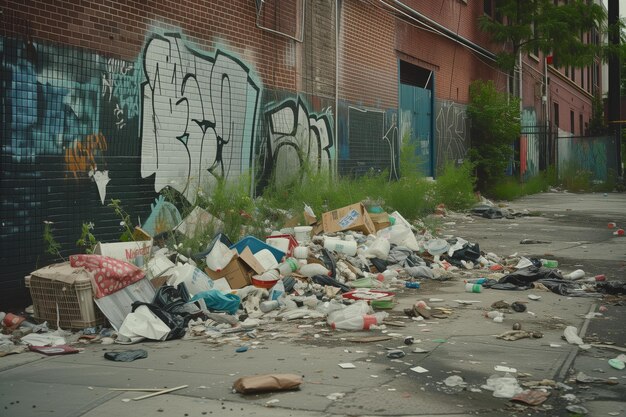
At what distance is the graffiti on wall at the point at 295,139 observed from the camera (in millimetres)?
11570

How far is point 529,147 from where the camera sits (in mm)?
28734

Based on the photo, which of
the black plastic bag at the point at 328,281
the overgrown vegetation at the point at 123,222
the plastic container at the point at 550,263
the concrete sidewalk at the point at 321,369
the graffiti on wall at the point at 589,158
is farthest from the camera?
the graffiti on wall at the point at 589,158

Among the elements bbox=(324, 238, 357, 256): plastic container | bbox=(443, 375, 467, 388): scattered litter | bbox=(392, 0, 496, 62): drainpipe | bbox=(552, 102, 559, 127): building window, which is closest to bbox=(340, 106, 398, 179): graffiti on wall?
bbox=(392, 0, 496, 62): drainpipe

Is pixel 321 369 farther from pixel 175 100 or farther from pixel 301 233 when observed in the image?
pixel 175 100

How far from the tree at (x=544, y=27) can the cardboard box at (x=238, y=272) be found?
1721cm

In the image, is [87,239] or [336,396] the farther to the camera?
[87,239]

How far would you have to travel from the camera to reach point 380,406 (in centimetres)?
407

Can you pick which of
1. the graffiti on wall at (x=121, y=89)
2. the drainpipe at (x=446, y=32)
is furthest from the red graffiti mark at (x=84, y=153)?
the drainpipe at (x=446, y=32)

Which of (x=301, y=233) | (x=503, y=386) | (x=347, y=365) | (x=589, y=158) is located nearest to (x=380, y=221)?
(x=301, y=233)

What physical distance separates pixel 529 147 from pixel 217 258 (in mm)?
23214

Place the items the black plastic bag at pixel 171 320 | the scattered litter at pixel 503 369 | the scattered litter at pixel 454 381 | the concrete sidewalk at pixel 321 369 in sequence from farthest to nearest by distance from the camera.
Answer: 1. the black plastic bag at pixel 171 320
2. the scattered litter at pixel 503 369
3. the scattered litter at pixel 454 381
4. the concrete sidewalk at pixel 321 369

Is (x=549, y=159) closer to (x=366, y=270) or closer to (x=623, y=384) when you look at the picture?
(x=366, y=270)

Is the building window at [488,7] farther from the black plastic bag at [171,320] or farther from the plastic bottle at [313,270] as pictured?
the black plastic bag at [171,320]

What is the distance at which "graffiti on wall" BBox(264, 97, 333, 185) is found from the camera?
1157 centimetres
